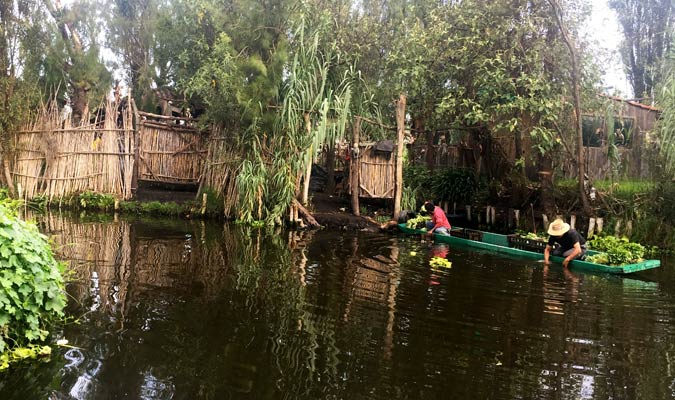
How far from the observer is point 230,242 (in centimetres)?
1015

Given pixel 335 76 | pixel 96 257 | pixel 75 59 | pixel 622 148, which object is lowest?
pixel 96 257

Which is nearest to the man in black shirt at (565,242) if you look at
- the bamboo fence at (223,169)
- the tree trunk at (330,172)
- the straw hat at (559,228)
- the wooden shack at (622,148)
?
the straw hat at (559,228)

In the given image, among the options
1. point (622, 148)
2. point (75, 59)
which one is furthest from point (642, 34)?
point (75, 59)

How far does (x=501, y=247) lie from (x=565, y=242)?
1.29 m

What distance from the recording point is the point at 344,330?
498 cm

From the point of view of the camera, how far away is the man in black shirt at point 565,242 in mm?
8781

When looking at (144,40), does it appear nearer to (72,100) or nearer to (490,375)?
(72,100)

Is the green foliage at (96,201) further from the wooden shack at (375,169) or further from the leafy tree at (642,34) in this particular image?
the leafy tree at (642,34)

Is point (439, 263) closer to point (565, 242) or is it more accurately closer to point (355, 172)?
point (565, 242)

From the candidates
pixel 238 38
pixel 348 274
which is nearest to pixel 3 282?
pixel 348 274

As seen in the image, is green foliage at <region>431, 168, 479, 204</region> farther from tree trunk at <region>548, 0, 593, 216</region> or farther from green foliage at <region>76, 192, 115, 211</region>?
green foliage at <region>76, 192, 115, 211</region>

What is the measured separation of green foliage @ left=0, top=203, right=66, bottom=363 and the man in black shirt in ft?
24.7

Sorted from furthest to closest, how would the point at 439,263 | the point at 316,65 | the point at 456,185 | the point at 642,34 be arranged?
the point at 642,34 → the point at 456,185 → the point at 316,65 → the point at 439,263

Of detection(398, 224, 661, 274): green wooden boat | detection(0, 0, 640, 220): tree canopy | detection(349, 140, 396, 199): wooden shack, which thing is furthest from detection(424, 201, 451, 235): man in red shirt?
detection(349, 140, 396, 199): wooden shack
